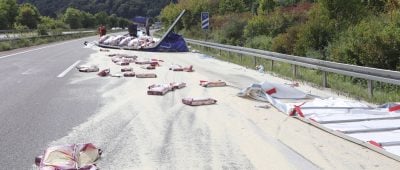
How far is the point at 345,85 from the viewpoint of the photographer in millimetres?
12406

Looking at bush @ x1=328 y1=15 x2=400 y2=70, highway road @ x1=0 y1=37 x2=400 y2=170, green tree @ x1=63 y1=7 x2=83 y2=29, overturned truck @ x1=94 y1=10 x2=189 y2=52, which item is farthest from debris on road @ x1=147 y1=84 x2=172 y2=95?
green tree @ x1=63 y1=7 x2=83 y2=29

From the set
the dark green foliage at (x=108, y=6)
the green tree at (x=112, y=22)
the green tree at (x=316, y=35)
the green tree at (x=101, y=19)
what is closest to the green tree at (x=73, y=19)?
the green tree at (x=101, y=19)

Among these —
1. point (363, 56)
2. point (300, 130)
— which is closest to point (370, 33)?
point (363, 56)

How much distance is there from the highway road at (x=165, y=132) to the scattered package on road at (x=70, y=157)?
15 cm

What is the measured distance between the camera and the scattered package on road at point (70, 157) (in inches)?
210

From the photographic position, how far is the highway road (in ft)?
18.9

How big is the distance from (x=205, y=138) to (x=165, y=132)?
0.69m

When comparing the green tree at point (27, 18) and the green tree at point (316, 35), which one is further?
the green tree at point (27, 18)

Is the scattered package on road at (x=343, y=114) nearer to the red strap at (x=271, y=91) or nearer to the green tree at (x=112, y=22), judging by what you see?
the red strap at (x=271, y=91)

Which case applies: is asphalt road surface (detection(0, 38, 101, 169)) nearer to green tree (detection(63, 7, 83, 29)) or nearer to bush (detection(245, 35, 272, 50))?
bush (detection(245, 35, 272, 50))

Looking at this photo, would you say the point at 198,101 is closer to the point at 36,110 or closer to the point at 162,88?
the point at 162,88

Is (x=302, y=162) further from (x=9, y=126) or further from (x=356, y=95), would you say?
(x=356, y=95)

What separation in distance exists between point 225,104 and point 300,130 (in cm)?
252

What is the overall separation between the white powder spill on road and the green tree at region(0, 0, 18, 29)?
79.7 m
